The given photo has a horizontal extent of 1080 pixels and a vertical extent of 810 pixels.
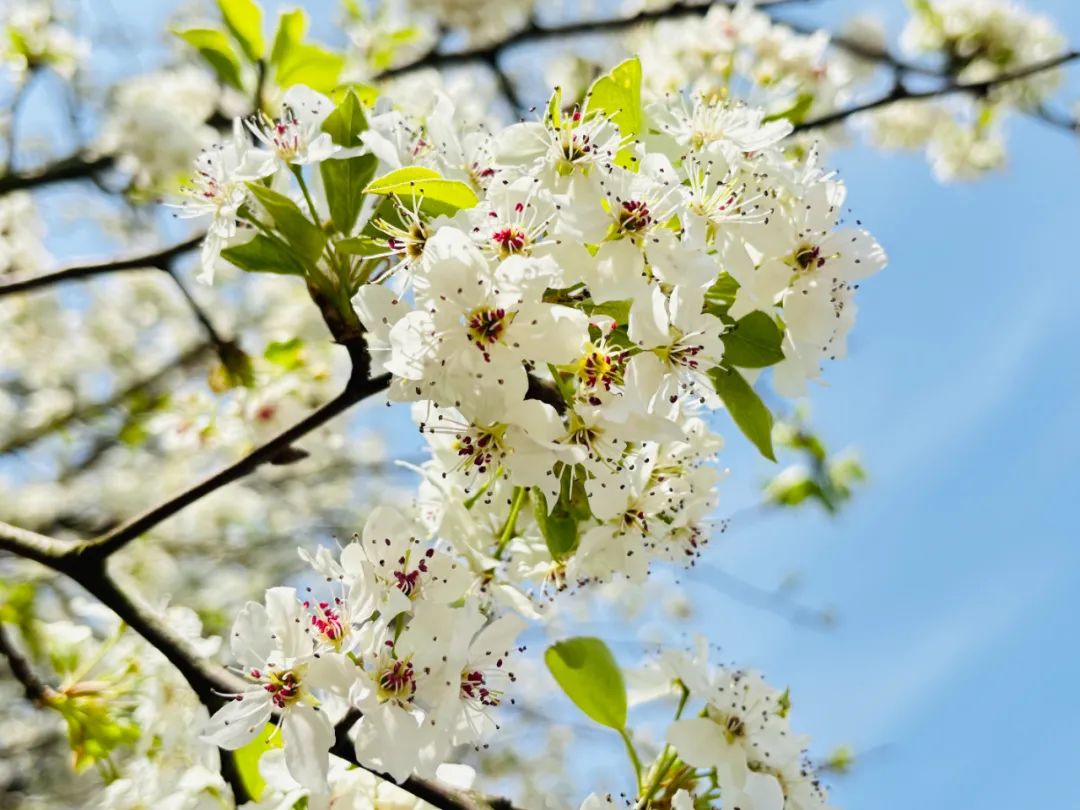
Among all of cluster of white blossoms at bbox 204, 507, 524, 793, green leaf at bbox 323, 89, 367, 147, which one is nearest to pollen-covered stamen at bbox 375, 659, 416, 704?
cluster of white blossoms at bbox 204, 507, 524, 793

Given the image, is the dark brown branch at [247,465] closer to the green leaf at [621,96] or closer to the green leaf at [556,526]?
the green leaf at [556,526]

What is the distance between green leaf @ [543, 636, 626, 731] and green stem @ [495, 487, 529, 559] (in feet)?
0.54

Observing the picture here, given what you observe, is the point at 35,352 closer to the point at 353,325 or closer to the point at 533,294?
the point at 353,325

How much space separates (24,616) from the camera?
232cm

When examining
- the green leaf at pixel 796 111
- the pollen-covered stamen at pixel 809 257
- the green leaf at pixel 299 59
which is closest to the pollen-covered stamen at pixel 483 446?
the pollen-covered stamen at pixel 809 257

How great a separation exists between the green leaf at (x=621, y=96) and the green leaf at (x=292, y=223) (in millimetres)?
378

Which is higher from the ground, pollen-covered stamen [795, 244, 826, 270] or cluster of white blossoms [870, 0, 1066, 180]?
cluster of white blossoms [870, 0, 1066, 180]

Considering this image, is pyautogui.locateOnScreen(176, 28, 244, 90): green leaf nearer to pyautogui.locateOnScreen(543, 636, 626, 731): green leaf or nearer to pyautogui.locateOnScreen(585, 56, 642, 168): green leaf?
pyautogui.locateOnScreen(585, 56, 642, 168): green leaf

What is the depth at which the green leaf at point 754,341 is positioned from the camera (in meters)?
1.09

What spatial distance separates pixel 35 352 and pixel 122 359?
29.5 inches

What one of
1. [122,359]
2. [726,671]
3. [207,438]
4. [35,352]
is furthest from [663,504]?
[122,359]

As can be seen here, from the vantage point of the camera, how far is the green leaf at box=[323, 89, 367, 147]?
1223mm

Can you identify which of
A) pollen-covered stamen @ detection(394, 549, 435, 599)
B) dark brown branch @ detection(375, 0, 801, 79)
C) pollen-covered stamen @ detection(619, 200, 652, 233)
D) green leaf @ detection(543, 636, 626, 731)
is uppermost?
dark brown branch @ detection(375, 0, 801, 79)

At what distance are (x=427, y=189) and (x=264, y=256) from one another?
0.94 feet
